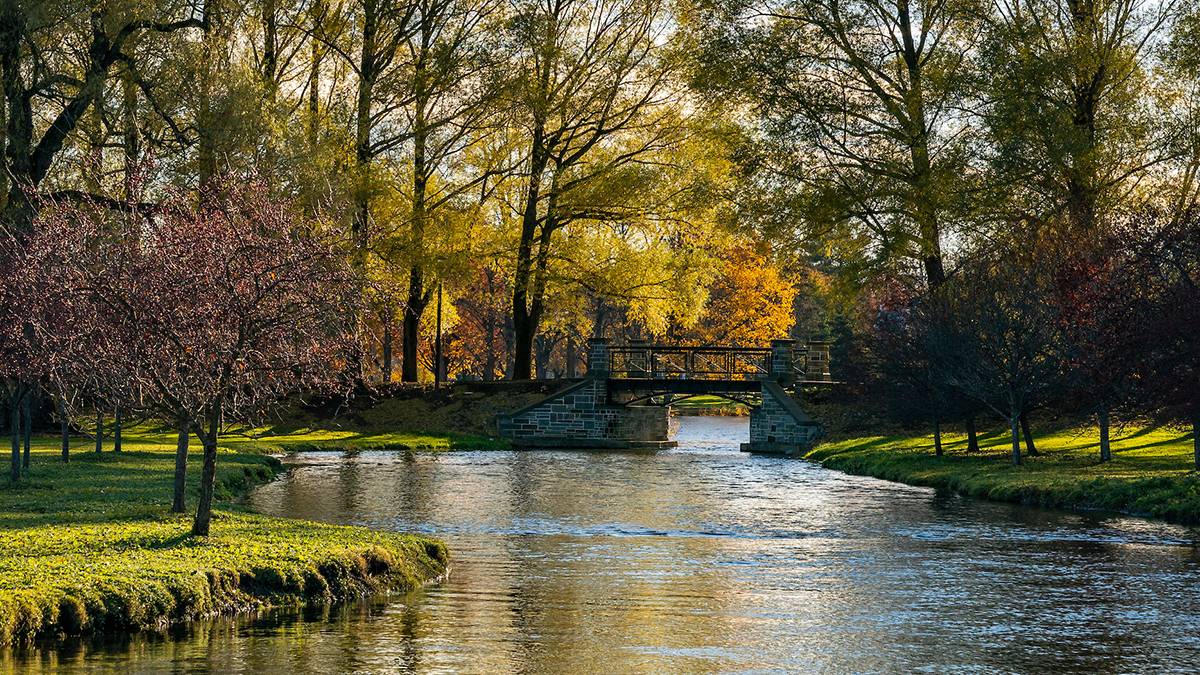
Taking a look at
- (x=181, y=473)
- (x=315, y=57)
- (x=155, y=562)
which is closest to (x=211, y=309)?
(x=155, y=562)

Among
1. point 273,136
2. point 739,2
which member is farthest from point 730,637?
point 739,2

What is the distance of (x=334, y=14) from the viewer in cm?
5491

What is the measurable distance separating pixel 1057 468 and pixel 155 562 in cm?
2532

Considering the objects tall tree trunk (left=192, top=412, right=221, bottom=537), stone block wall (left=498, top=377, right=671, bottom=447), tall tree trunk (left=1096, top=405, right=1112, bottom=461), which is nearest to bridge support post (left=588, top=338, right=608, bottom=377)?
stone block wall (left=498, top=377, right=671, bottom=447)

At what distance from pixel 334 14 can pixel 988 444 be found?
28467 millimetres

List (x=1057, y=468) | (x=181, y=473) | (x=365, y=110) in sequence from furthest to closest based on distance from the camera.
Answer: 1. (x=365, y=110)
2. (x=1057, y=468)
3. (x=181, y=473)

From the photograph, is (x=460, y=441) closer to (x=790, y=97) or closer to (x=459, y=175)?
(x=459, y=175)

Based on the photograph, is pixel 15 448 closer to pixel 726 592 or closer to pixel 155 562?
pixel 155 562

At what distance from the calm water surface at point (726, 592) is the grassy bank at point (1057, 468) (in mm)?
1150

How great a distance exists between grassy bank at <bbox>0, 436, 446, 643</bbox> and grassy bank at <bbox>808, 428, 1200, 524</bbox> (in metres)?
15.9

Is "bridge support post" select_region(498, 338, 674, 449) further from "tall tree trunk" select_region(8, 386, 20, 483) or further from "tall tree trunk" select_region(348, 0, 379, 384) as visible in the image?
"tall tree trunk" select_region(8, 386, 20, 483)

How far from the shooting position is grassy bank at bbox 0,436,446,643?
53.7ft

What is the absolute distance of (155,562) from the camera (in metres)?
18.4

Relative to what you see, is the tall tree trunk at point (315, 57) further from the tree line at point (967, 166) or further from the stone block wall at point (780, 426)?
the stone block wall at point (780, 426)
